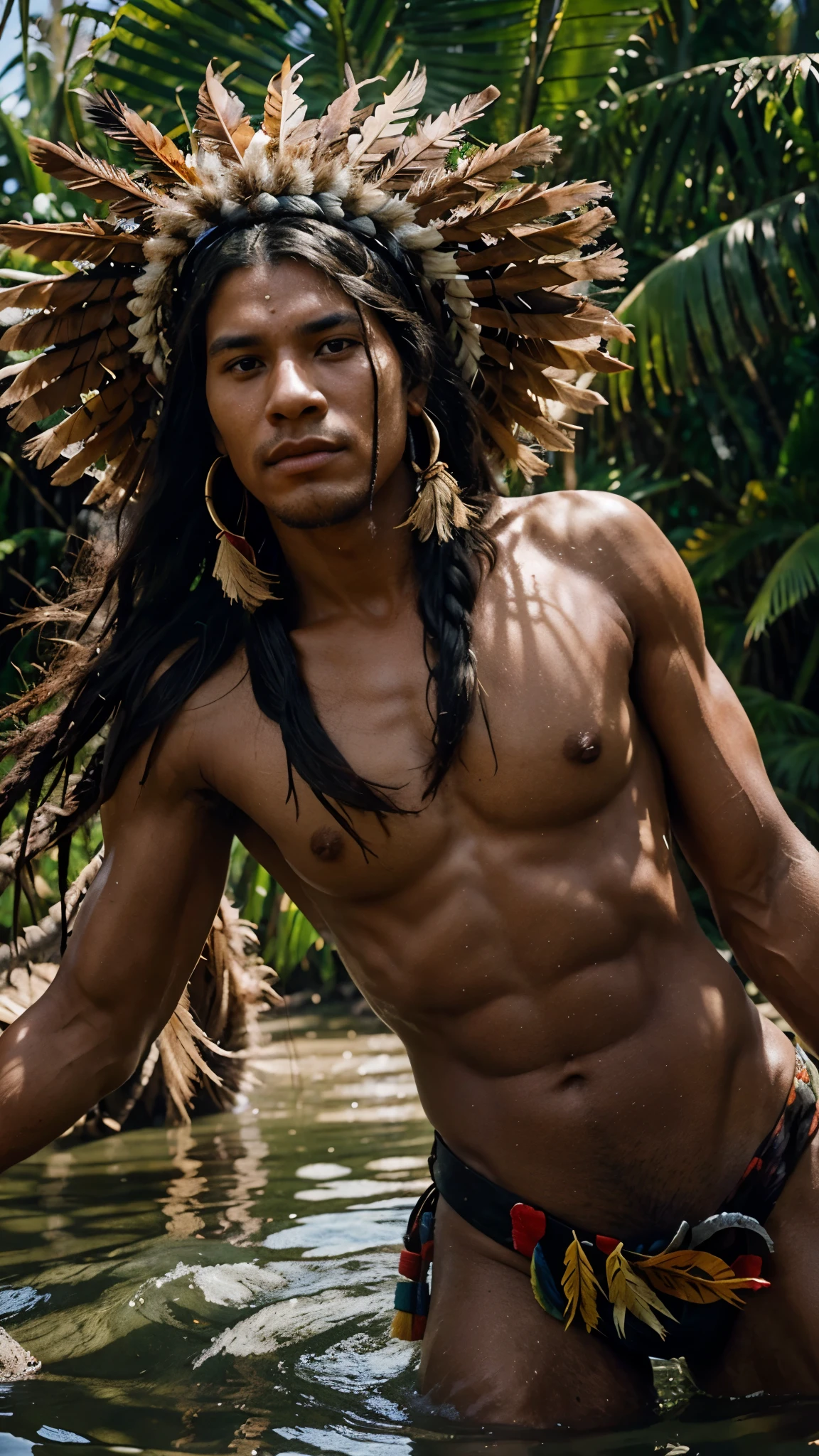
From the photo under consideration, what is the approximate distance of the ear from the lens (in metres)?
2.51

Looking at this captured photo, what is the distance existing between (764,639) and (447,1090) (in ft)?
24.3

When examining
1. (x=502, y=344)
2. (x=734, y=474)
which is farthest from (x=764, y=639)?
(x=502, y=344)

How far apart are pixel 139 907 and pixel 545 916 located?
64 centimetres

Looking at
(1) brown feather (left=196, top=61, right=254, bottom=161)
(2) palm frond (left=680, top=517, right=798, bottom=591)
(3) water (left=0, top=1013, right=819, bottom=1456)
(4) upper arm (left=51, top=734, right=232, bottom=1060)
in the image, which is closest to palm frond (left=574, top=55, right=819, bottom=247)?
(2) palm frond (left=680, top=517, right=798, bottom=591)

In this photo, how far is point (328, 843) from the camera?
7.54 ft

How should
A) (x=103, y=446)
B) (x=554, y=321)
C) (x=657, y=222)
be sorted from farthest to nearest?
(x=657, y=222) → (x=103, y=446) → (x=554, y=321)

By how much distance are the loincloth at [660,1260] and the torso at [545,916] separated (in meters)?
0.03

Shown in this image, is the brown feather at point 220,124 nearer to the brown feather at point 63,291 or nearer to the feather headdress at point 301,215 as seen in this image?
the feather headdress at point 301,215

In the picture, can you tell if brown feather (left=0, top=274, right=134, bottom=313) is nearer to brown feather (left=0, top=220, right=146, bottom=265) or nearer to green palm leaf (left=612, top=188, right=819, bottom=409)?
brown feather (left=0, top=220, right=146, bottom=265)

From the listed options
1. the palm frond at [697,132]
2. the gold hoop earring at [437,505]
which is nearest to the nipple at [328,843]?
the gold hoop earring at [437,505]

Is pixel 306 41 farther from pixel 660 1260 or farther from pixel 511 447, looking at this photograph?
pixel 660 1260

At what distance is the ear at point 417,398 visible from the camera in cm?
251

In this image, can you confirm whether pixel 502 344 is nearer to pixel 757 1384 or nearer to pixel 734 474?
pixel 757 1384

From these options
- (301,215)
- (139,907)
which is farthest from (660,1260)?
(301,215)
